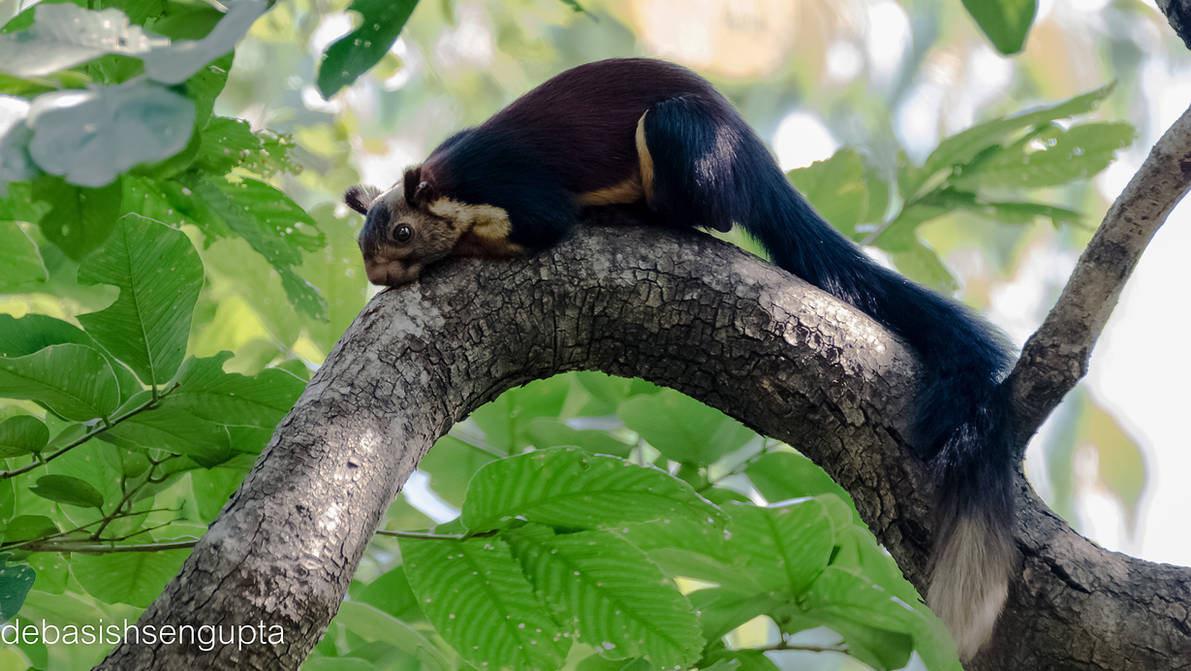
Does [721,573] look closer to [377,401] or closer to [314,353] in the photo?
[377,401]

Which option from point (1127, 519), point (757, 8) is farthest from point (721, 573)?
point (757, 8)

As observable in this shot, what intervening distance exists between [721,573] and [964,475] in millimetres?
371

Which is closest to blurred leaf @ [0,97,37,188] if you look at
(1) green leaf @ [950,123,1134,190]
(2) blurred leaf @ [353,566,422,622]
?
(2) blurred leaf @ [353,566,422,622]

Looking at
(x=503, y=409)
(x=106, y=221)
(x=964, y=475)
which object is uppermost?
(x=503, y=409)

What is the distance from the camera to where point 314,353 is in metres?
1.94

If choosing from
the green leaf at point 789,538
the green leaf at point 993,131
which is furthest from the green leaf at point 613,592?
the green leaf at point 993,131

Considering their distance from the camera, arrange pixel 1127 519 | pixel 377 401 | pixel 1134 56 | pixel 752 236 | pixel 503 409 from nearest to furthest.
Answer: pixel 377 401
pixel 503 409
pixel 752 236
pixel 1127 519
pixel 1134 56

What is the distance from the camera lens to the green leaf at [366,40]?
0.84 m

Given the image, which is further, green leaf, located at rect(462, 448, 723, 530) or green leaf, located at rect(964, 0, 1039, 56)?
green leaf, located at rect(462, 448, 723, 530)

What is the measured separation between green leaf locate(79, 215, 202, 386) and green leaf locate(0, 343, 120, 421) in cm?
6

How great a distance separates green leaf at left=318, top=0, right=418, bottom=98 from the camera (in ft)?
2.77

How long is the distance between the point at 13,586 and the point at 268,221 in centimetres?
63

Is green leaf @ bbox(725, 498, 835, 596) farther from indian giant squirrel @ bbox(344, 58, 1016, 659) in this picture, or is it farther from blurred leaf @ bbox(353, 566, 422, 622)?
blurred leaf @ bbox(353, 566, 422, 622)

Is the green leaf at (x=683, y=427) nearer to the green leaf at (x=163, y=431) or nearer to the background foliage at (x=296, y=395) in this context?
the background foliage at (x=296, y=395)
